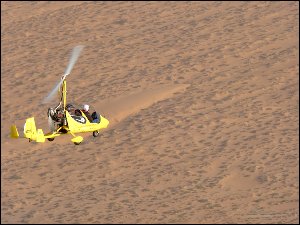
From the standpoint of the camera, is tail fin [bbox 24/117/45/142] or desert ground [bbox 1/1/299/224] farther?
desert ground [bbox 1/1/299/224]

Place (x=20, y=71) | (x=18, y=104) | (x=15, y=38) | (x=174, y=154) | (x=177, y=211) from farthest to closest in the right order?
1. (x=15, y=38)
2. (x=20, y=71)
3. (x=18, y=104)
4. (x=174, y=154)
5. (x=177, y=211)

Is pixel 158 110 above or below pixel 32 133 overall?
below

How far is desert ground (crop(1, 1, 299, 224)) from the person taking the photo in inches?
2424

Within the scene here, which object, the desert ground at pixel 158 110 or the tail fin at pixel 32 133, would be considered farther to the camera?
the desert ground at pixel 158 110

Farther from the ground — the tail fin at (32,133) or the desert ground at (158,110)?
the tail fin at (32,133)

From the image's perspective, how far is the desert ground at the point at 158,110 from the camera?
61.6 m

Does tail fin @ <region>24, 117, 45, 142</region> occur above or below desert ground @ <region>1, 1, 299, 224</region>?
above

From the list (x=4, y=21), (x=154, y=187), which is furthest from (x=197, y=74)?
(x=4, y=21)

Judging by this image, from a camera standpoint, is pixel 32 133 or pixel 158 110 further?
pixel 158 110

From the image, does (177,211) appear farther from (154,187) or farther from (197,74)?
(197,74)

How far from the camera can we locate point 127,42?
83750 mm

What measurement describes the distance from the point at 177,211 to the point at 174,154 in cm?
704

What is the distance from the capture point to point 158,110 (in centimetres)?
7181

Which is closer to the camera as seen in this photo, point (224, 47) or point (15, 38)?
point (224, 47)
